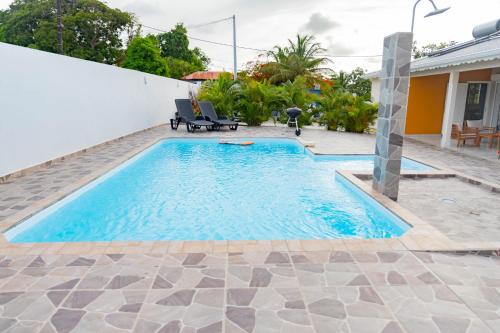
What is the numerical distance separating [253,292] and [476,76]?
15.5 m

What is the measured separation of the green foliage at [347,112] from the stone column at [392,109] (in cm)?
987

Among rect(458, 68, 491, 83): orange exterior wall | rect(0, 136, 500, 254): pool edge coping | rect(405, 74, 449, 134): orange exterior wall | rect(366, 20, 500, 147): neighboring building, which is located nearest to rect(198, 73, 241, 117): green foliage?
Answer: rect(366, 20, 500, 147): neighboring building

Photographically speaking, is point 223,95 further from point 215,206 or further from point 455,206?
point 455,206

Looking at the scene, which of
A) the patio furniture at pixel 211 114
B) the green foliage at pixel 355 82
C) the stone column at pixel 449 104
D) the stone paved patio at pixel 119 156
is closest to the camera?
the stone paved patio at pixel 119 156

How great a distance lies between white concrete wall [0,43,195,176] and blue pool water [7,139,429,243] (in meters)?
1.68

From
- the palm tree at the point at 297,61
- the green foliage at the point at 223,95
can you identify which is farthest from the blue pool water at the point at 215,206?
the palm tree at the point at 297,61

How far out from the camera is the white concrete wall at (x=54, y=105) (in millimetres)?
6859

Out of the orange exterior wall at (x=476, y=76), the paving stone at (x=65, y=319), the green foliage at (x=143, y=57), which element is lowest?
the paving stone at (x=65, y=319)

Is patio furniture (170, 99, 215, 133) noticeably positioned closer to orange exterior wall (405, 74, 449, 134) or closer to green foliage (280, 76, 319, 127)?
green foliage (280, 76, 319, 127)

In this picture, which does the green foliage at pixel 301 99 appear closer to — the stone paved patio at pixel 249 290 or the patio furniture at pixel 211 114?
the patio furniture at pixel 211 114

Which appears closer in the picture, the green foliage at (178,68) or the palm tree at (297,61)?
the palm tree at (297,61)

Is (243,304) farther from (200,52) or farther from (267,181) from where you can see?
(200,52)

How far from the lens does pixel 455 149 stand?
1158 centimetres

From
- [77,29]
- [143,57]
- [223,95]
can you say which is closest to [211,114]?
[223,95]
